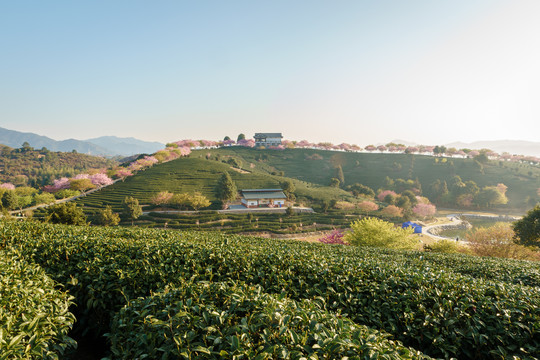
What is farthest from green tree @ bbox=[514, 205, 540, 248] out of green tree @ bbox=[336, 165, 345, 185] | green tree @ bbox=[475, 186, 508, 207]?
green tree @ bbox=[336, 165, 345, 185]

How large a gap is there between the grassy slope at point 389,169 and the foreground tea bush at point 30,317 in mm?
83444

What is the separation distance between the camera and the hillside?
10362 cm

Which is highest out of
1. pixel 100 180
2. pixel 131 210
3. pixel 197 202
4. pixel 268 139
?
pixel 268 139

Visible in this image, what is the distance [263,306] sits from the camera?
3.22 meters

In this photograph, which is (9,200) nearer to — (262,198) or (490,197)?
(262,198)

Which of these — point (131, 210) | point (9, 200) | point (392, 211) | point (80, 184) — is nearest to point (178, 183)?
point (80, 184)

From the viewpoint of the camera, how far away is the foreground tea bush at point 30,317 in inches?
106

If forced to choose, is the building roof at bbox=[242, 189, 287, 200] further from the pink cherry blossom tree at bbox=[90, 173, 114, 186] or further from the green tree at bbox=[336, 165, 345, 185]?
the green tree at bbox=[336, 165, 345, 185]

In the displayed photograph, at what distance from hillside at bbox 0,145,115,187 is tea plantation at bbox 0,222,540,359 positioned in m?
120

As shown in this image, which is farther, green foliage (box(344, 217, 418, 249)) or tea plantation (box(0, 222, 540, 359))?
green foliage (box(344, 217, 418, 249))

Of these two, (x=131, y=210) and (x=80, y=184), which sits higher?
(x=80, y=184)

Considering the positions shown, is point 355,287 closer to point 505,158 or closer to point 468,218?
point 468,218

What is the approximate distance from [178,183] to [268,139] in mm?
73574

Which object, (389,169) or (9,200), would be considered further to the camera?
(389,169)
